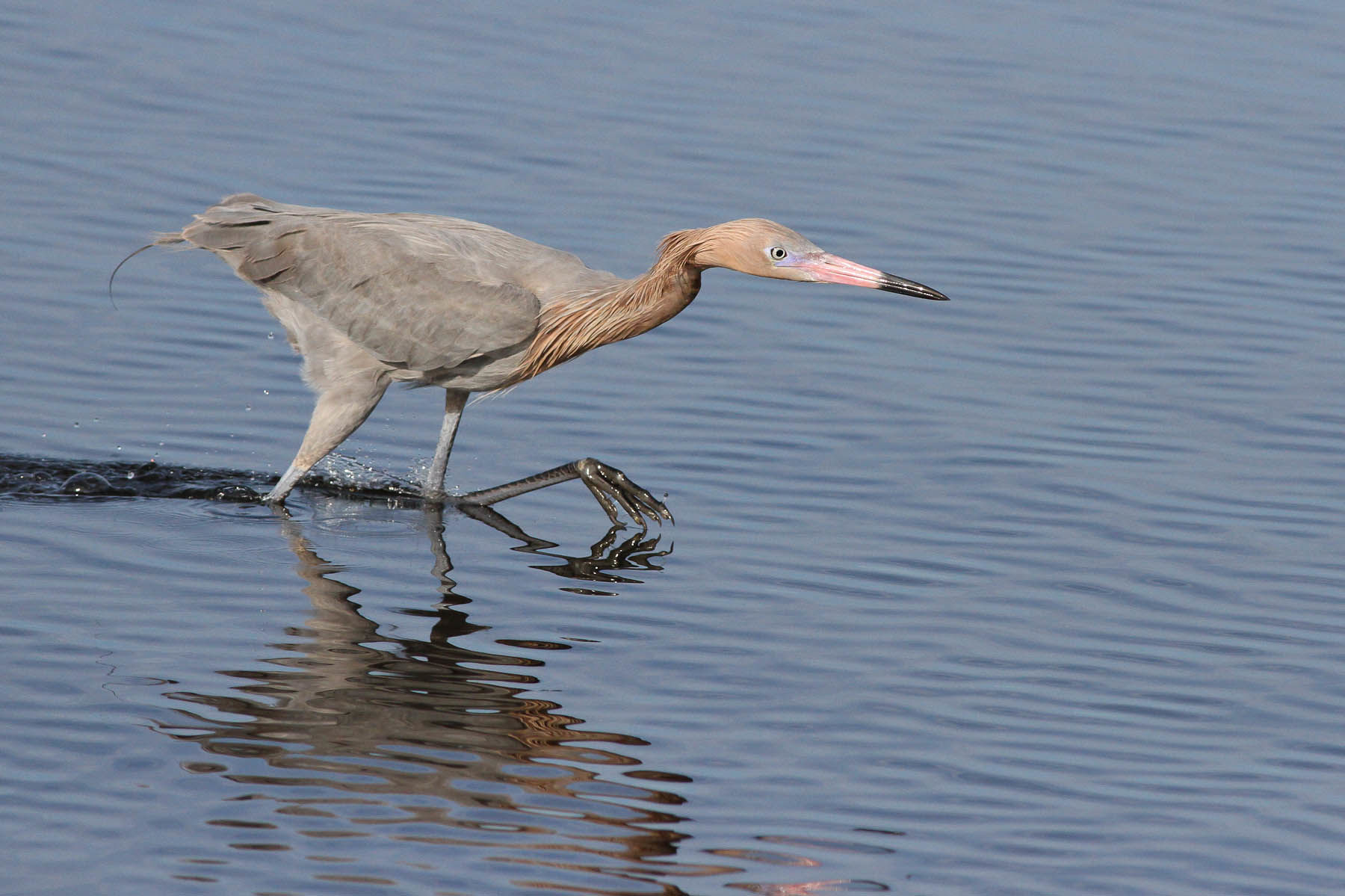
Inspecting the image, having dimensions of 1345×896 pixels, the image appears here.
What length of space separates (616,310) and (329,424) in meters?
1.38

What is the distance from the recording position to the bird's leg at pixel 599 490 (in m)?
8.66

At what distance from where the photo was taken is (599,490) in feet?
28.9

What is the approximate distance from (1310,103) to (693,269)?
9271 millimetres

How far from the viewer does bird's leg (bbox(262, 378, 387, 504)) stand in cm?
870

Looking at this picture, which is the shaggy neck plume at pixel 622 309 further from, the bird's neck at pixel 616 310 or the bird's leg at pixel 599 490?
the bird's leg at pixel 599 490

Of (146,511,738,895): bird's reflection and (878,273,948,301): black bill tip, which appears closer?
(146,511,738,895): bird's reflection

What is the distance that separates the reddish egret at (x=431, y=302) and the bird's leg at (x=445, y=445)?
0.53 feet

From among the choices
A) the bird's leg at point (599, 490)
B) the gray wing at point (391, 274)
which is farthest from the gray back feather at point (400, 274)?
the bird's leg at point (599, 490)

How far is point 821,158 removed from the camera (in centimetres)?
1446

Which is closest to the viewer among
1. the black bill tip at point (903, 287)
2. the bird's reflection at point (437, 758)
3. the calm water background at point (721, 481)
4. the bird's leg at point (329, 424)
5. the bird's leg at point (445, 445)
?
the bird's reflection at point (437, 758)

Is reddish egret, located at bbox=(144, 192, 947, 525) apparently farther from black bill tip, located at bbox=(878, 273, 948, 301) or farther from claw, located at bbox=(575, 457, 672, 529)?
black bill tip, located at bbox=(878, 273, 948, 301)

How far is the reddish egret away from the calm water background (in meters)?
0.52

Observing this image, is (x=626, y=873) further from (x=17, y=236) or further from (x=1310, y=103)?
(x=1310, y=103)

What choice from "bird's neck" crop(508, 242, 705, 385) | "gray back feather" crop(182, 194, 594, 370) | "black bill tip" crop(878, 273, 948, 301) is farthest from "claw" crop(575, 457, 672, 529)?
"black bill tip" crop(878, 273, 948, 301)
